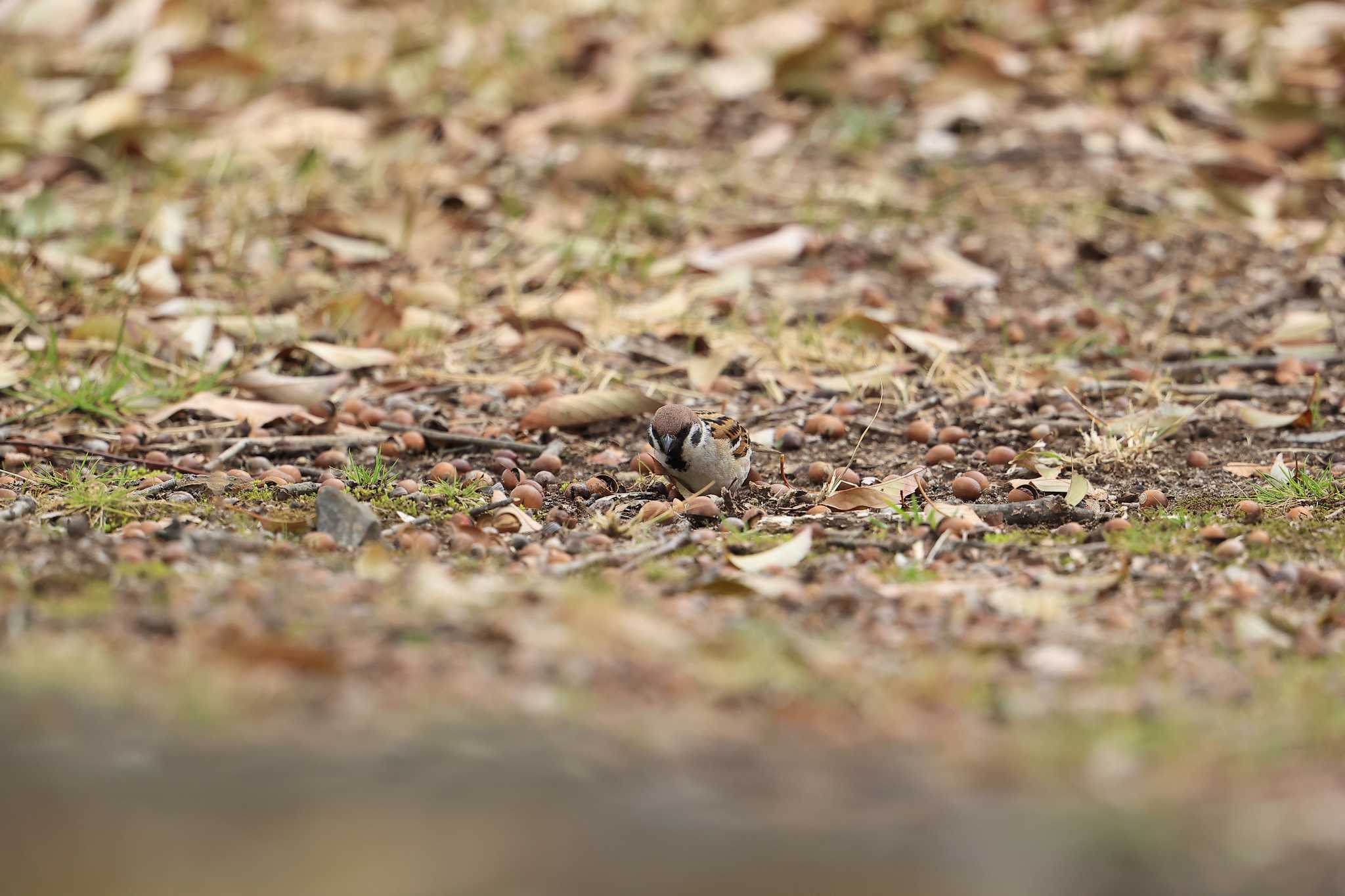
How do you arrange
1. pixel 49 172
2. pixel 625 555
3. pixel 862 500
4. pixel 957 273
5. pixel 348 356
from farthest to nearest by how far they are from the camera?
pixel 49 172, pixel 957 273, pixel 348 356, pixel 862 500, pixel 625 555

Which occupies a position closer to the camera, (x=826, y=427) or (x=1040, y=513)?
(x=1040, y=513)

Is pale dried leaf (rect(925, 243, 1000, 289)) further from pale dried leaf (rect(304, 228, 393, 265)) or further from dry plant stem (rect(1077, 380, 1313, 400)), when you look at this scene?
pale dried leaf (rect(304, 228, 393, 265))

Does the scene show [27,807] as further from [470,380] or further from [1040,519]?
[470,380]

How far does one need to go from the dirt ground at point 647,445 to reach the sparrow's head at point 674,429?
0.20 m

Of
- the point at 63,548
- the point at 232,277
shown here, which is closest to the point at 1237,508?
the point at 63,548

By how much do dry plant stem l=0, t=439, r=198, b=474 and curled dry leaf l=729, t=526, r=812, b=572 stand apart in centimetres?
169

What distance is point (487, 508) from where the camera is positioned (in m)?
3.86

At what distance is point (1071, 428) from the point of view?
15.3 feet

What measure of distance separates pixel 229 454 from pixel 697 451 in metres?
1.45

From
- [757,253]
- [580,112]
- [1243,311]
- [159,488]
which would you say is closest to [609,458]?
[159,488]

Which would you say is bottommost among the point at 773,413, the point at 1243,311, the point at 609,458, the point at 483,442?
the point at 1243,311

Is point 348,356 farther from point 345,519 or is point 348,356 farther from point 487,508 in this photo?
point 345,519

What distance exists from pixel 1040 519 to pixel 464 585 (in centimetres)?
173

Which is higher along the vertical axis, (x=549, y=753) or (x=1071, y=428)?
(x=549, y=753)
